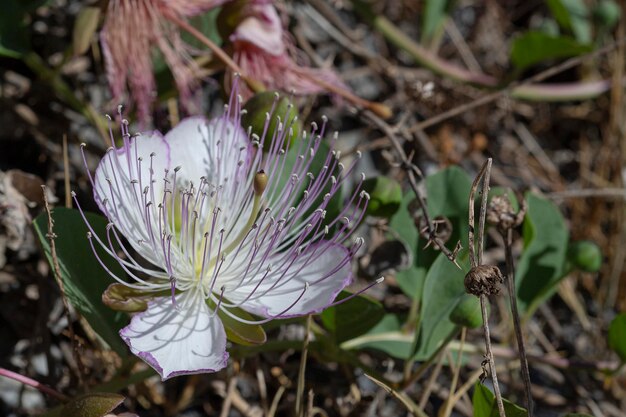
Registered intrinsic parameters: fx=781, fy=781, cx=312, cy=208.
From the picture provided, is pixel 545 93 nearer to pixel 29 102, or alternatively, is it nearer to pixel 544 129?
pixel 544 129

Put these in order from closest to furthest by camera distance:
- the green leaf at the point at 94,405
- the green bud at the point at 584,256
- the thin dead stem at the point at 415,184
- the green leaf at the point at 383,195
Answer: the green leaf at the point at 94,405 → the thin dead stem at the point at 415,184 → the green leaf at the point at 383,195 → the green bud at the point at 584,256

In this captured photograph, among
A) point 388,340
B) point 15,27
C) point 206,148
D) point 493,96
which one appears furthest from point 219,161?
point 493,96

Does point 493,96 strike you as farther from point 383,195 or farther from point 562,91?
point 562,91

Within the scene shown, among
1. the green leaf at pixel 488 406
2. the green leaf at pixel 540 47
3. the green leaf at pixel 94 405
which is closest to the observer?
the green leaf at pixel 94 405

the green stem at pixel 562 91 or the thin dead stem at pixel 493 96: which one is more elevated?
the thin dead stem at pixel 493 96

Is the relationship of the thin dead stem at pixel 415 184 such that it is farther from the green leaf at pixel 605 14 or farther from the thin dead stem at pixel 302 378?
the green leaf at pixel 605 14

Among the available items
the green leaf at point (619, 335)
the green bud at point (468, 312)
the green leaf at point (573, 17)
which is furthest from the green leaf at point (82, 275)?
the green leaf at point (573, 17)
